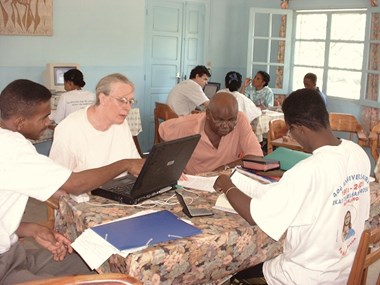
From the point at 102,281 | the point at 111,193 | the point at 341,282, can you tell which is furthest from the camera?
the point at 111,193

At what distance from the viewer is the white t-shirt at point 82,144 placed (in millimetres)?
2617

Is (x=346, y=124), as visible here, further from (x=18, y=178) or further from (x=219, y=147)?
(x=18, y=178)

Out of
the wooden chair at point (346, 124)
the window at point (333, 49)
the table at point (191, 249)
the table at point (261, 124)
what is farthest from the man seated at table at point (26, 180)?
the window at point (333, 49)

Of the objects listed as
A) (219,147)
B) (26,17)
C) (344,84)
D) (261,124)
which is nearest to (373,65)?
(344,84)

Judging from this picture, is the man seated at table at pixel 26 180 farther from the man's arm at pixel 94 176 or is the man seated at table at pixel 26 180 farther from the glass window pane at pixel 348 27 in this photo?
the glass window pane at pixel 348 27

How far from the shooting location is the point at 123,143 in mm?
2779

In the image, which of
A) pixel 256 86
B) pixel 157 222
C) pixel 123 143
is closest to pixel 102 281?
pixel 157 222

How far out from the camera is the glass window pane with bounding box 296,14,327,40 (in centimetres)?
721

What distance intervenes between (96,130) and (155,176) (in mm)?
660

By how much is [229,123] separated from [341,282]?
131 cm

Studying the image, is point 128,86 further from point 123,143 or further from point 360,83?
point 360,83

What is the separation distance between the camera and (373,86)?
21.1 feet

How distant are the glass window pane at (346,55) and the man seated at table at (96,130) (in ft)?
15.7

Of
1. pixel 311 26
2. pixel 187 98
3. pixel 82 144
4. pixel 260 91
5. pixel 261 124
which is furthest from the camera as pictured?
pixel 311 26
